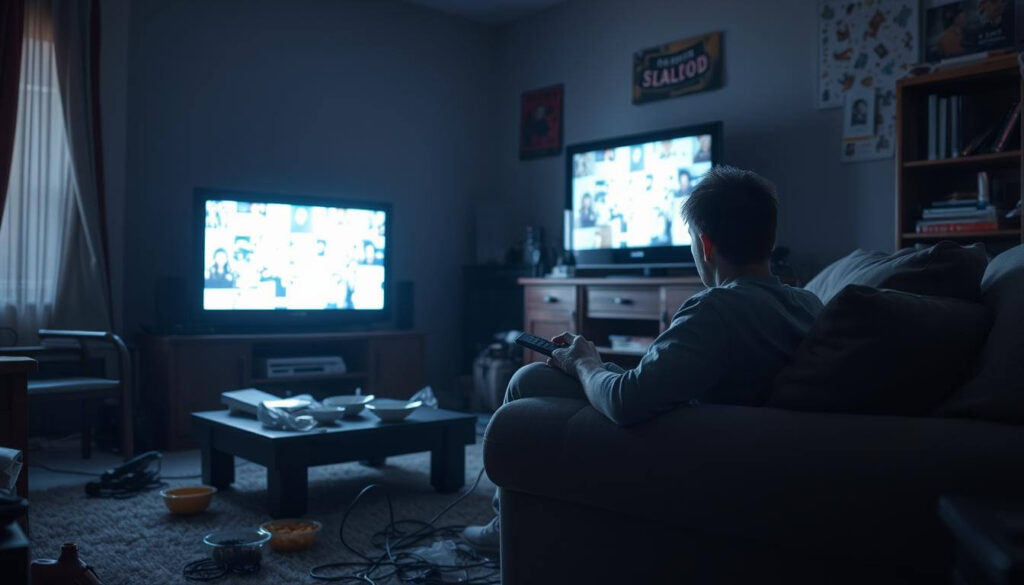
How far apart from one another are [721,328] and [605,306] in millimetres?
3000

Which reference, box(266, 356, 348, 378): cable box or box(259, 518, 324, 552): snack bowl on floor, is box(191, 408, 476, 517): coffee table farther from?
box(266, 356, 348, 378): cable box

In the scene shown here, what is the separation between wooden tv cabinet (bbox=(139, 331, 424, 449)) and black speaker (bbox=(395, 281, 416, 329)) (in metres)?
0.28

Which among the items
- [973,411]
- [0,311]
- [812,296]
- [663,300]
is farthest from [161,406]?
[973,411]

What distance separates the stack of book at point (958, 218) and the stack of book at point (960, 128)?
0.20 m

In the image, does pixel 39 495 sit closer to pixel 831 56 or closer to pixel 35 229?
pixel 35 229

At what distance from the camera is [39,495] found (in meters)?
2.80

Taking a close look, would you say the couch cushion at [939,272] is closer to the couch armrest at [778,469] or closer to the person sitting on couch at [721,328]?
the person sitting on couch at [721,328]

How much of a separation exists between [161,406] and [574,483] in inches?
117

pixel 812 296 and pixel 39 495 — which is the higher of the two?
pixel 812 296

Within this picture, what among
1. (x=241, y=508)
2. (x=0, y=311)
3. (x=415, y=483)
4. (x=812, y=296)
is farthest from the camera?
(x=0, y=311)

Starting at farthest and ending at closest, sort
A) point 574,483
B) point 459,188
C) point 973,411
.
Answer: point 459,188
point 574,483
point 973,411

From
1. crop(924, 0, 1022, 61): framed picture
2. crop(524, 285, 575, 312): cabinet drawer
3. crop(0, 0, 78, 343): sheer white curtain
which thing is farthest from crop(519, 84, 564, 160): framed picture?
crop(0, 0, 78, 343): sheer white curtain

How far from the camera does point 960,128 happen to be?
3.24 m

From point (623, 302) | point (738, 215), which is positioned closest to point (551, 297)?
point (623, 302)
